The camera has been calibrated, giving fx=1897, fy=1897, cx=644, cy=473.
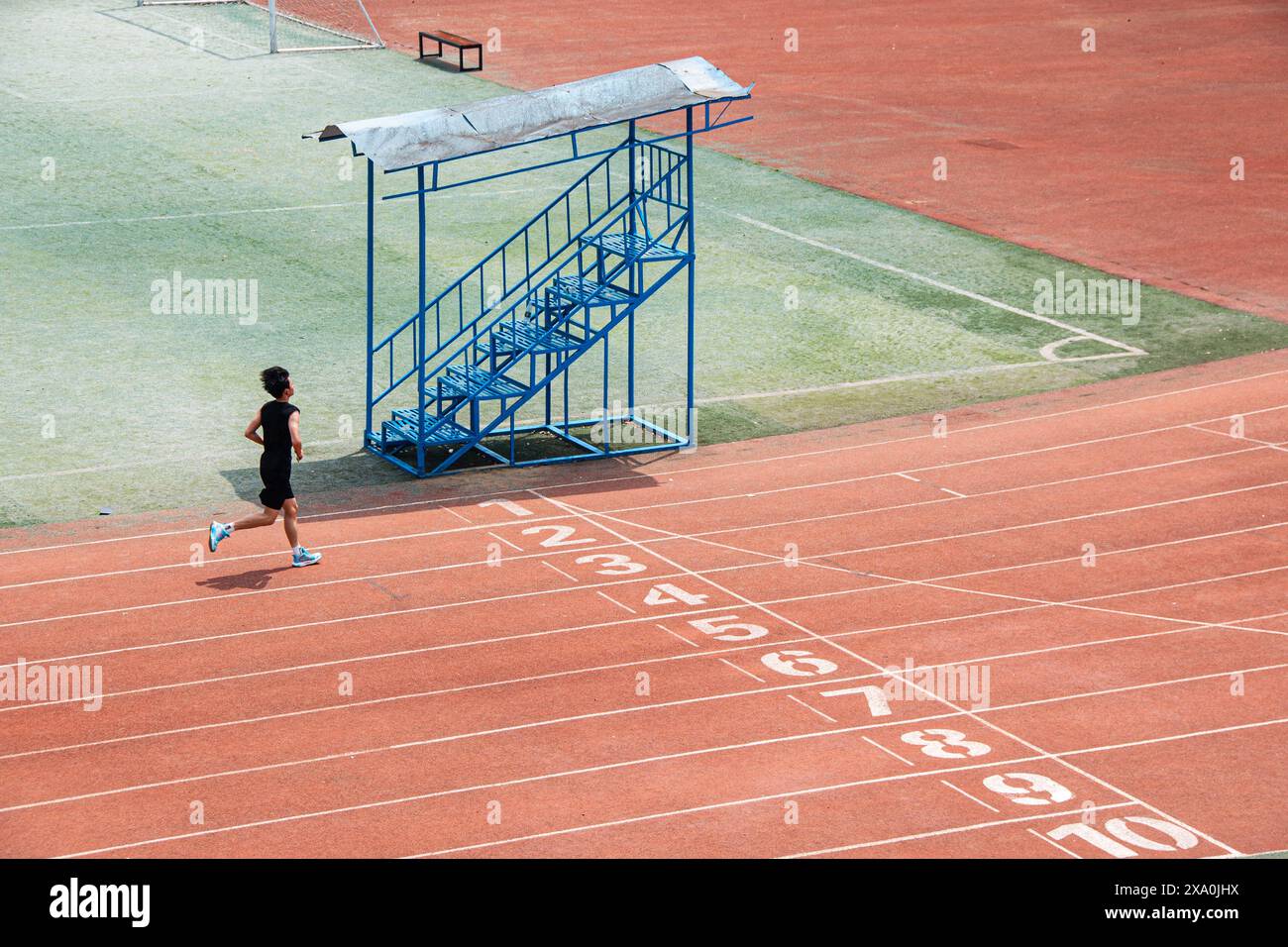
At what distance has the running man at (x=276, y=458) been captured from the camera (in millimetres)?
17094

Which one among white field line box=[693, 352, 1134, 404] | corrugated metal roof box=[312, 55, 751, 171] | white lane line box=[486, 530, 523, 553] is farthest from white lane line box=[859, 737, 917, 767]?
white field line box=[693, 352, 1134, 404]

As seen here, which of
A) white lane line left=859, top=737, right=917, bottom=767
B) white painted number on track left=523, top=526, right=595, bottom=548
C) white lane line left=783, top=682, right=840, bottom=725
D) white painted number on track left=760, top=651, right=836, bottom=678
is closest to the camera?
white lane line left=859, top=737, right=917, bottom=767

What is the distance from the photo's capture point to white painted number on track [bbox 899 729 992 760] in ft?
45.1

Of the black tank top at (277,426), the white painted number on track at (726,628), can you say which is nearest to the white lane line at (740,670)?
the white painted number on track at (726,628)

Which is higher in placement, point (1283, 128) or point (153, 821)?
point (1283, 128)

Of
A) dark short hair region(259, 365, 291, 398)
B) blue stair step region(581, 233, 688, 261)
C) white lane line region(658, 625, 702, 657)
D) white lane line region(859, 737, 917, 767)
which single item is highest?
blue stair step region(581, 233, 688, 261)

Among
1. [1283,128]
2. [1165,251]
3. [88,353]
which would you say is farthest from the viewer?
[1283,128]

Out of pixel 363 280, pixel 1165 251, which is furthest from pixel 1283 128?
pixel 363 280

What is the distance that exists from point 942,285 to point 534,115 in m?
9.64

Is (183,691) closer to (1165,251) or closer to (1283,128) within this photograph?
(1165,251)

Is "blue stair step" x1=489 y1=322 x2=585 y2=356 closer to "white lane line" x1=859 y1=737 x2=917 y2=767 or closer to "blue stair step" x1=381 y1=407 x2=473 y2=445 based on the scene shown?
"blue stair step" x1=381 y1=407 x2=473 y2=445
